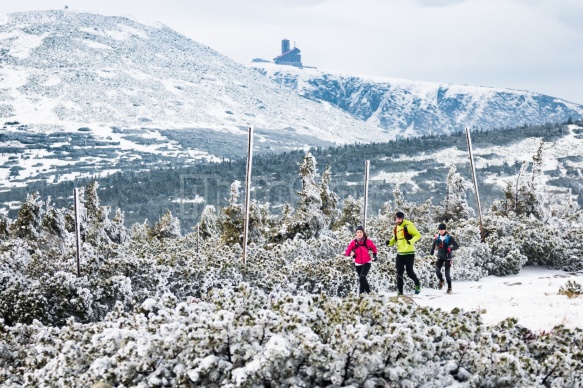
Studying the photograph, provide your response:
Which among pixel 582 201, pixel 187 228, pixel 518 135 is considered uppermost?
pixel 518 135

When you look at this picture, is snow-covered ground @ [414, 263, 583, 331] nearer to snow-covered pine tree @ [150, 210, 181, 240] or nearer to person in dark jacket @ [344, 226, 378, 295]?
person in dark jacket @ [344, 226, 378, 295]

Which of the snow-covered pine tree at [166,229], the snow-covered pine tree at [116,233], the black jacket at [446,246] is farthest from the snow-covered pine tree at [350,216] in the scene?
the black jacket at [446,246]

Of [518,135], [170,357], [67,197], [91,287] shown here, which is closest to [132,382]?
[170,357]

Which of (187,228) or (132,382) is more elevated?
(132,382)

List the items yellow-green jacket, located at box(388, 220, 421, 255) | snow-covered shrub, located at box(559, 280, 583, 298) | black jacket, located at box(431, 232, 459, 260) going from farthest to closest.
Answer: black jacket, located at box(431, 232, 459, 260), yellow-green jacket, located at box(388, 220, 421, 255), snow-covered shrub, located at box(559, 280, 583, 298)

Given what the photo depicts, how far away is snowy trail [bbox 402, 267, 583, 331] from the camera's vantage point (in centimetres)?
889

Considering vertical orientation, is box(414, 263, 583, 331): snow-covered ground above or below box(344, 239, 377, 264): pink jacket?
below

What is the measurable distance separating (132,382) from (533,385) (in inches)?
160

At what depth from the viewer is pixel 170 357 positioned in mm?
5449

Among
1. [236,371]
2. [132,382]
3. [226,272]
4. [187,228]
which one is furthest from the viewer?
[187,228]

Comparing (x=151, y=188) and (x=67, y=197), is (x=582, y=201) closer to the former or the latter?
(x=151, y=188)

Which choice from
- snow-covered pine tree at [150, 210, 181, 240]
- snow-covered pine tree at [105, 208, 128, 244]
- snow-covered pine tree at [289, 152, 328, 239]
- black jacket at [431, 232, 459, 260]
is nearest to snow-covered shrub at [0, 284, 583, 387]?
black jacket at [431, 232, 459, 260]

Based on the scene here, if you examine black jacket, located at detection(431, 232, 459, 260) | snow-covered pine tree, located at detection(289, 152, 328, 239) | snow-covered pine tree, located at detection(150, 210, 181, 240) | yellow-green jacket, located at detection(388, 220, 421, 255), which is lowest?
snow-covered pine tree, located at detection(150, 210, 181, 240)

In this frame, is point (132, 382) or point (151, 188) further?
point (151, 188)
